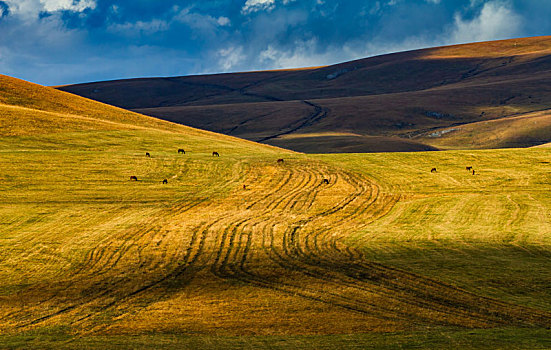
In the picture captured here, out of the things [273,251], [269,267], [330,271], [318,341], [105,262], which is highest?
[273,251]

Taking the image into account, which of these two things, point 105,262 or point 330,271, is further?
point 105,262

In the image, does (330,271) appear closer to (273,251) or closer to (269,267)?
(269,267)

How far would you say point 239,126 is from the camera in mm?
141625

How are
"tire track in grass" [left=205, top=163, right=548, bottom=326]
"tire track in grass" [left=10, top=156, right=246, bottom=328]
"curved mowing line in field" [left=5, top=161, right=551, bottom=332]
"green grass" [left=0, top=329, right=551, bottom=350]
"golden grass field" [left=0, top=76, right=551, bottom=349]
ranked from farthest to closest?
"tire track in grass" [left=10, top=156, right=246, bottom=328] → "curved mowing line in field" [left=5, top=161, right=551, bottom=332] → "tire track in grass" [left=205, top=163, right=548, bottom=326] → "golden grass field" [left=0, top=76, right=551, bottom=349] → "green grass" [left=0, top=329, right=551, bottom=350]

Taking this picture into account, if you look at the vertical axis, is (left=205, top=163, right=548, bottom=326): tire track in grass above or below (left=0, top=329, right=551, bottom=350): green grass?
above

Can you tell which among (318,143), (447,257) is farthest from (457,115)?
(447,257)

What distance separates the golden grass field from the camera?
15.2 metres

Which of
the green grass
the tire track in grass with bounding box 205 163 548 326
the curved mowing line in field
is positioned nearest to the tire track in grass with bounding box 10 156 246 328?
the curved mowing line in field

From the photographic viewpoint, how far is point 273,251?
2252 centimetres

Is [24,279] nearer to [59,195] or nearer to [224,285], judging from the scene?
[224,285]

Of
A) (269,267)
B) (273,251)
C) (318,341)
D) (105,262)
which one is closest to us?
(318,341)

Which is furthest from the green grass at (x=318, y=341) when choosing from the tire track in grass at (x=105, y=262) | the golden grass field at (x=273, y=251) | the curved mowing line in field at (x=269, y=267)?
the tire track in grass at (x=105, y=262)

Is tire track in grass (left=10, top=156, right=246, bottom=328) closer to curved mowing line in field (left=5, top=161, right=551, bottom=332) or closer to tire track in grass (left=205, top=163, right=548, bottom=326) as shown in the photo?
curved mowing line in field (left=5, top=161, right=551, bottom=332)

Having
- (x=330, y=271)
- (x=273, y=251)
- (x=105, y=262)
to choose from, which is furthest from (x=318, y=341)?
(x=105, y=262)
